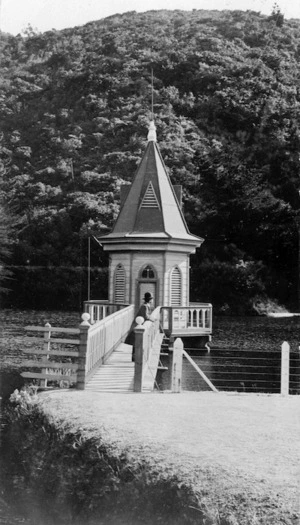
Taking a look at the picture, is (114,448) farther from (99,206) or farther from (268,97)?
(268,97)

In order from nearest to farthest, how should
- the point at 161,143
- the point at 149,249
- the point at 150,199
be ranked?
the point at 149,249 < the point at 150,199 < the point at 161,143

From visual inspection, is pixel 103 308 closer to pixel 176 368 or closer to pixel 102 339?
pixel 102 339

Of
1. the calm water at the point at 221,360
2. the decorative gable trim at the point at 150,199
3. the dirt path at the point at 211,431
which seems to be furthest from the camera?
the decorative gable trim at the point at 150,199

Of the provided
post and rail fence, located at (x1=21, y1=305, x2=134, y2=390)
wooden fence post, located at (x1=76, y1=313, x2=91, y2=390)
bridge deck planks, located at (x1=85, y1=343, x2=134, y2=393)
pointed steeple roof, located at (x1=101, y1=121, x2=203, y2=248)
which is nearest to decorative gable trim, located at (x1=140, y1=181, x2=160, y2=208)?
pointed steeple roof, located at (x1=101, y1=121, x2=203, y2=248)

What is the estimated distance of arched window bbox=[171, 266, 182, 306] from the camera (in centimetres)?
2739

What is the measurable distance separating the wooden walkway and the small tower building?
8.60 m

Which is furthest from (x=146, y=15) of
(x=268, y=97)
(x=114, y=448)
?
(x=114, y=448)

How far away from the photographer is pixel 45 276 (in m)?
60.0

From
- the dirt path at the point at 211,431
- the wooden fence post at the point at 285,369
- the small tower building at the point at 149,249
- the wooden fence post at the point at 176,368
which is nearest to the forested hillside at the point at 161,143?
the small tower building at the point at 149,249

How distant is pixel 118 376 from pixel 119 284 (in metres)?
13.0

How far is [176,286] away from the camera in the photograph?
27516mm

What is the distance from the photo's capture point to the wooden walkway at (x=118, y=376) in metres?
13.5

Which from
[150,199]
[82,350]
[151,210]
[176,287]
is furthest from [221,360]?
A: [82,350]

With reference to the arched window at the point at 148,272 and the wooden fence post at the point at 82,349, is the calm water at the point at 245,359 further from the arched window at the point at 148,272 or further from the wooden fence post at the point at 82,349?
the wooden fence post at the point at 82,349
